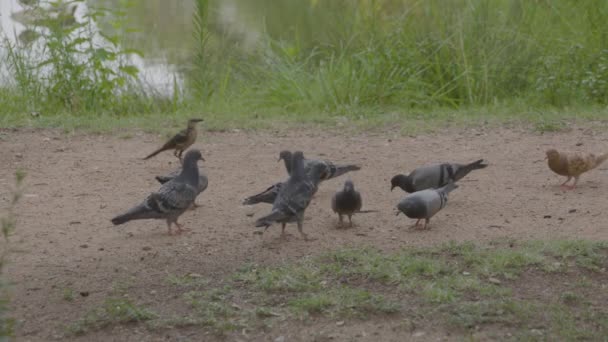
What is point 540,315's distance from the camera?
471cm

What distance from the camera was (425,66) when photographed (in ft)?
36.8

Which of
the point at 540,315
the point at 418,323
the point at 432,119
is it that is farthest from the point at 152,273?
the point at 432,119

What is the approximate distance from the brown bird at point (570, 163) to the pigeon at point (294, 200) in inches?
80.1

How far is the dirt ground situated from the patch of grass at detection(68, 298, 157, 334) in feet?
0.17

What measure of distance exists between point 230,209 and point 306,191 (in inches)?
37.9

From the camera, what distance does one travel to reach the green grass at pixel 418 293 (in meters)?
4.66

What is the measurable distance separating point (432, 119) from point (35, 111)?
4587 mm

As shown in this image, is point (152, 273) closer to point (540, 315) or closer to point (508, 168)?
point (540, 315)

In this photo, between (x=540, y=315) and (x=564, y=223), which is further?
(x=564, y=223)

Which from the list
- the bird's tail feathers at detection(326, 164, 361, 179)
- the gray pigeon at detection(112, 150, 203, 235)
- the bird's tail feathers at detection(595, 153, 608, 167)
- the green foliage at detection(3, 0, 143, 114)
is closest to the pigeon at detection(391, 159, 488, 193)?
the bird's tail feathers at detection(326, 164, 361, 179)

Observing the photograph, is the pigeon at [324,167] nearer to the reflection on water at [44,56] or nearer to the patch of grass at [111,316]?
the patch of grass at [111,316]

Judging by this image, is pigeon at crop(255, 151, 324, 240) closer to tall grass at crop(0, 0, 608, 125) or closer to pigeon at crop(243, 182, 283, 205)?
pigeon at crop(243, 182, 283, 205)

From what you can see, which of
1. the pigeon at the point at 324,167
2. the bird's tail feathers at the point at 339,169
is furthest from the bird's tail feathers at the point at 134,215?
the bird's tail feathers at the point at 339,169

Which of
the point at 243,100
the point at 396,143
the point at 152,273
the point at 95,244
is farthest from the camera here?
the point at 243,100
